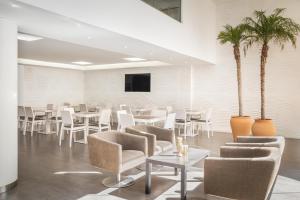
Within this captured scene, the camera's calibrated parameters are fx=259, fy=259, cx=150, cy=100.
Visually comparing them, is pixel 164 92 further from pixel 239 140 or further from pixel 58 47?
pixel 239 140

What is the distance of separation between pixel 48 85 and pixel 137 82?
3786 millimetres

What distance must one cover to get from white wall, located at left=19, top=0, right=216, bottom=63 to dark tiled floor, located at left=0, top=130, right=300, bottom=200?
231 centimetres

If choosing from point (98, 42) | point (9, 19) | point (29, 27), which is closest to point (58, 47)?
point (98, 42)

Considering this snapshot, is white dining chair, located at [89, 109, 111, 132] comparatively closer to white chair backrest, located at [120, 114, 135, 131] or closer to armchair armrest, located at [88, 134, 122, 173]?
white chair backrest, located at [120, 114, 135, 131]

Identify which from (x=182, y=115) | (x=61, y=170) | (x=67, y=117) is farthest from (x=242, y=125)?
(x=67, y=117)

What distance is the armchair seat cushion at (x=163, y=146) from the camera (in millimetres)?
4309

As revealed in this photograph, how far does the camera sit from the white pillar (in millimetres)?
3430

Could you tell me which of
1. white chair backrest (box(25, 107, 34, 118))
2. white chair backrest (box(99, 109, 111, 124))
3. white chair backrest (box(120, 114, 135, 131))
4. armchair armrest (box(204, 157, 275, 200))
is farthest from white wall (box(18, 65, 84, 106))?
armchair armrest (box(204, 157, 275, 200))

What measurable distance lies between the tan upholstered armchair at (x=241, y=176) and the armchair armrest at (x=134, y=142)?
131 cm

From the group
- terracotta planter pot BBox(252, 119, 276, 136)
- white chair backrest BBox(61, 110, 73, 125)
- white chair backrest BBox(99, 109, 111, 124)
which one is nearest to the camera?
terracotta planter pot BBox(252, 119, 276, 136)

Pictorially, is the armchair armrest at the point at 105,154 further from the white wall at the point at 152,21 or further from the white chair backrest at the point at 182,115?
the white chair backrest at the point at 182,115

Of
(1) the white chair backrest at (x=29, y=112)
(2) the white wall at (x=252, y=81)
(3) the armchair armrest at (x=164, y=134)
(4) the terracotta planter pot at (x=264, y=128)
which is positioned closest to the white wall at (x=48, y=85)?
(1) the white chair backrest at (x=29, y=112)

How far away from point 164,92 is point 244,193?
7323 millimetres

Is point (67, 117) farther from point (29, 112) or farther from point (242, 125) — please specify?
point (242, 125)
